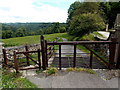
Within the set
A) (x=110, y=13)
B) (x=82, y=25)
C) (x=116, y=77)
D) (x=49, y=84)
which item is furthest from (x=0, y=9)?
(x=110, y=13)

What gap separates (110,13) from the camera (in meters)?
18.3

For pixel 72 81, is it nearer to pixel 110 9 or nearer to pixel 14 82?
pixel 14 82

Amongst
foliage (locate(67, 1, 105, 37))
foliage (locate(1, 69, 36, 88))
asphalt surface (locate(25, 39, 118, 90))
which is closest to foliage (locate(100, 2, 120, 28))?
foliage (locate(67, 1, 105, 37))

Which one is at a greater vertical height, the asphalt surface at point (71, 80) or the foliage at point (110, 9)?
the foliage at point (110, 9)

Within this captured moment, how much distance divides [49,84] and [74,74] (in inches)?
25.3

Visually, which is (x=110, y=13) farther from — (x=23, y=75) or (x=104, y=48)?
(x=23, y=75)

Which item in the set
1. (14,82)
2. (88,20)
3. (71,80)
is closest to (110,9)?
(88,20)

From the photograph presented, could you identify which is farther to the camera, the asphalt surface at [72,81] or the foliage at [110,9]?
the foliage at [110,9]

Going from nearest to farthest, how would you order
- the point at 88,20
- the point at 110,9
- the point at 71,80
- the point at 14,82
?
1. the point at 14,82
2. the point at 71,80
3. the point at 88,20
4. the point at 110,9

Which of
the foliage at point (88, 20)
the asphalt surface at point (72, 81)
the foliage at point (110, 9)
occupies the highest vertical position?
the foliage at point (110, 9)

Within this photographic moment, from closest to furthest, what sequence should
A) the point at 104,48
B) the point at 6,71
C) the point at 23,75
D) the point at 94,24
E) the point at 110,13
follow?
1. the point at 23,75
2. the point at 6,71
3. the point at 104,48
4. the point at 94,24
5. the point at 110,13

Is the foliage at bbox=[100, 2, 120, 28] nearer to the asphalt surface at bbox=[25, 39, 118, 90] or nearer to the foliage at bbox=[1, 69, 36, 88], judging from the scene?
the asphalt surface at bbox=[25, 39, 118, 90]

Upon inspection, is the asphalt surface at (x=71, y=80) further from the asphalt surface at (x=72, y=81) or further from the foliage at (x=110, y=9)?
the foliage at (x=110, y=9)

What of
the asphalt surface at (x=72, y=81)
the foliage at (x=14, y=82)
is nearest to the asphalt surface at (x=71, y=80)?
the asphalt surface at (x=72, y=81)
